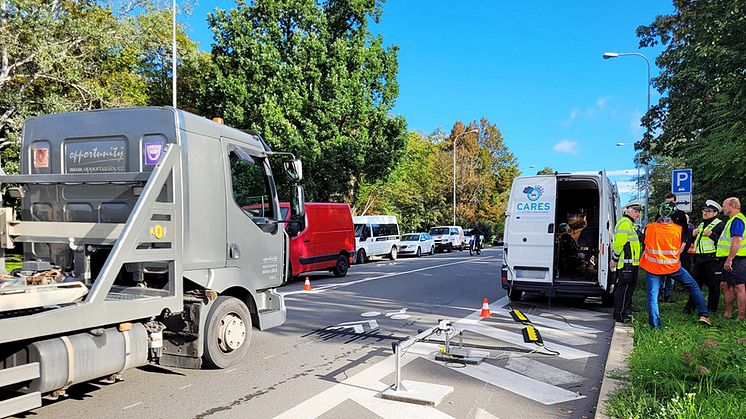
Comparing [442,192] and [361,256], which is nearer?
[361,256]

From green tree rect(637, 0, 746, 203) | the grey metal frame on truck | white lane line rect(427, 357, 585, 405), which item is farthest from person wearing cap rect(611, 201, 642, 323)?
the grey metal frame on truck

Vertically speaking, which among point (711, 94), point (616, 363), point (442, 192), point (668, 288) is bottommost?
point (616, 363)

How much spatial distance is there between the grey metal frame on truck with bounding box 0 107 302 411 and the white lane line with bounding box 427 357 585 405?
8.40 ft

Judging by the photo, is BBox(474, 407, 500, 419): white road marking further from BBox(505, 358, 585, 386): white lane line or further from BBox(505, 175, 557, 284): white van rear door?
BBox(505, 175, 557, 284): white van rear door

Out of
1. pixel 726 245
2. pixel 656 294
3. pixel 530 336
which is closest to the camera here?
pixel 530 336

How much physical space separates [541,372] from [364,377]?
1.92 metres

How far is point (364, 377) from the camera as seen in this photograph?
5.40m

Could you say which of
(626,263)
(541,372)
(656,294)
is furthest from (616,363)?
(626,263)

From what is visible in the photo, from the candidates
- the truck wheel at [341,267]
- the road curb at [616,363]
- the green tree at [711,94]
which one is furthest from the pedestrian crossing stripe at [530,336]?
the truck wheel at [341,267]

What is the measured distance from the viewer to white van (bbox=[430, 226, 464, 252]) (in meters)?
36.5

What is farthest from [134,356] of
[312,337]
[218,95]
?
[218,95]

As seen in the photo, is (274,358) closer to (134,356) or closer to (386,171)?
(134,356)

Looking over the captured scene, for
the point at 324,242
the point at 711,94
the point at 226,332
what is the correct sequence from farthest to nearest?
the point at 324,242 → the point at 711,94 → the point at 226,332

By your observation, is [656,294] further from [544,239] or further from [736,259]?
[544,239]
